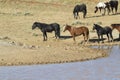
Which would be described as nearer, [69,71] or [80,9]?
[69,71]

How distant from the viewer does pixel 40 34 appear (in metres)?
34.2

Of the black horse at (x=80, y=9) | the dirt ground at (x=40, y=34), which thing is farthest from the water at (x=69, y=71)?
the black horse at (x=80, y=9)

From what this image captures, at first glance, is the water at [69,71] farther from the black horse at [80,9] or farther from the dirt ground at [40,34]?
the black horse at [80,9]

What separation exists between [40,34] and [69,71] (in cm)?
1398

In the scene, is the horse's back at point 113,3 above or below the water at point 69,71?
above

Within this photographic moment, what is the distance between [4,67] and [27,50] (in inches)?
144

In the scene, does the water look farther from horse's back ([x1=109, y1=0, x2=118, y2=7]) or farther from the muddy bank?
horse's back ([x1=109, y1=0, x2=118, y2=7])

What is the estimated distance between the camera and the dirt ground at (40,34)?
23.9 meters

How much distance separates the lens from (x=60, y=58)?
23.7m

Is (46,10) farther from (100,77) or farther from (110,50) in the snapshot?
(100,77)

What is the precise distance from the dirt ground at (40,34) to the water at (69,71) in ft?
3.48

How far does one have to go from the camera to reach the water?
1903 cm

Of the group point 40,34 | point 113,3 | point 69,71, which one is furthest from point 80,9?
point 69,71

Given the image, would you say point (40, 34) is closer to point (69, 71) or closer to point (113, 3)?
point (113, 3)
